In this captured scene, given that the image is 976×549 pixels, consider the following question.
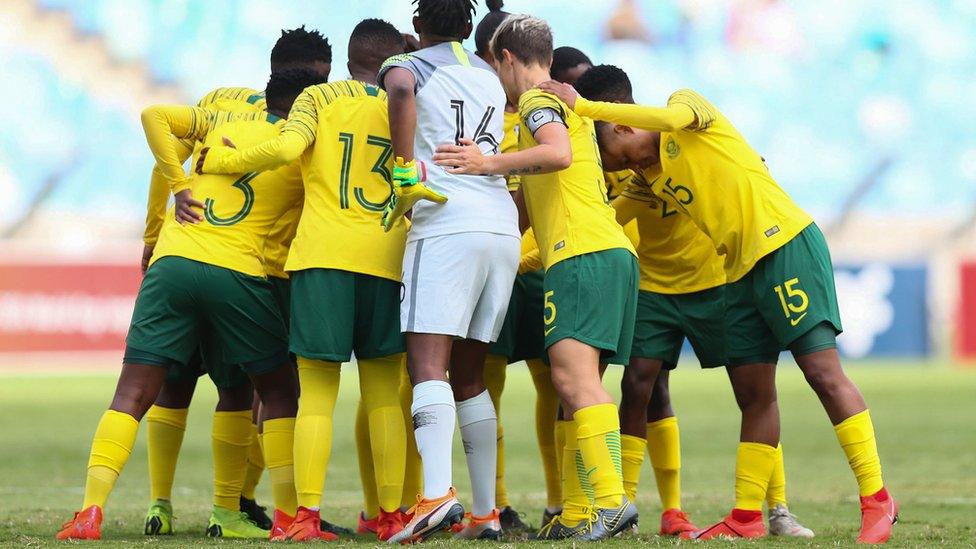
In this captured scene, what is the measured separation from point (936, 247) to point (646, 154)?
80.6ft

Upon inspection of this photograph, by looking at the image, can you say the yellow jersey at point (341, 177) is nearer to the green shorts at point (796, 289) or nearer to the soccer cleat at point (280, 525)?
the soccer cleat at point (280, 525)

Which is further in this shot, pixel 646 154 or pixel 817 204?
pixel 817 204

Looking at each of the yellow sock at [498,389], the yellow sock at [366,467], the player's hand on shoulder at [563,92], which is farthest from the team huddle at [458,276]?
the yellow sock at [498,389]

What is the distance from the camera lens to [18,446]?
447 inches

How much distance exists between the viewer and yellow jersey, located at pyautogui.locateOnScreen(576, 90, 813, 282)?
219 inches

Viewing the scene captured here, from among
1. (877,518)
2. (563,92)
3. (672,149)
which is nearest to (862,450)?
(877,518)

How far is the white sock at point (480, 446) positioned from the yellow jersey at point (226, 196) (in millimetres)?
1138

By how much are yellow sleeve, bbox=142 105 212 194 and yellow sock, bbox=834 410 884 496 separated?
303cm

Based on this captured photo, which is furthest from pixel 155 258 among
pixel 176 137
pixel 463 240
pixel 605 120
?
pixel 605 120

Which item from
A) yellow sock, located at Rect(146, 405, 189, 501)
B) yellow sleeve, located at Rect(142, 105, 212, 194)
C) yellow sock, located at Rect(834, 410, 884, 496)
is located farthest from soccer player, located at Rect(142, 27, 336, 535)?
yellow sock, located at Rect(834, 410, 884, 496)

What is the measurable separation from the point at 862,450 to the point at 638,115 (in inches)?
63.0

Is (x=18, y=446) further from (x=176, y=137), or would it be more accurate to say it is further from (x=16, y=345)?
(x=16, y=345)

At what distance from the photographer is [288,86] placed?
6.13m

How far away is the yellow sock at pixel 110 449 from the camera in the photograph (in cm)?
565
